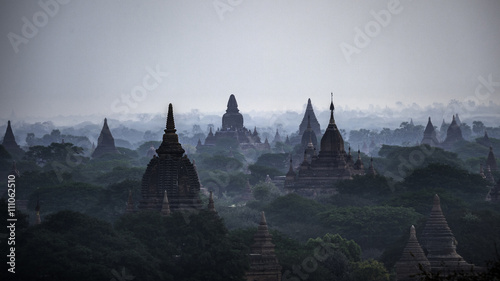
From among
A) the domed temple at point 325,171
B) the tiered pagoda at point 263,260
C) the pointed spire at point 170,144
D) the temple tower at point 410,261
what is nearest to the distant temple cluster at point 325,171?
the domed temple at point 325,171

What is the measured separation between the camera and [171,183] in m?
82.5

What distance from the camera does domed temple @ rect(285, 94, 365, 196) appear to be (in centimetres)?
12175

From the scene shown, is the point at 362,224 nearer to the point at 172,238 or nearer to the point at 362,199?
the point at 362,199

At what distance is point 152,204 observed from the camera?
271 ft

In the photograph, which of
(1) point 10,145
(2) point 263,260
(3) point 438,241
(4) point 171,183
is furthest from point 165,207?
(1) point 10,145

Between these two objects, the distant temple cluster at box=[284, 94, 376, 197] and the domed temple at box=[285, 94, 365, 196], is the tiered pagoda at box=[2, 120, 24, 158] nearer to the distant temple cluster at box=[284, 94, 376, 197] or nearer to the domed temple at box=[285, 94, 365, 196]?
the distant temple cluster at box=[284, 94, 376, 197]

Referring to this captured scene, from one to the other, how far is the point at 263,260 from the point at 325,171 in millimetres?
48512

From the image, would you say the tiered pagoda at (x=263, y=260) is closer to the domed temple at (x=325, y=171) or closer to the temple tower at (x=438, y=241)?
the temple tower at (x=438, y=241)

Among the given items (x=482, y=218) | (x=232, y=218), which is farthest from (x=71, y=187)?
(x=482, y=218)

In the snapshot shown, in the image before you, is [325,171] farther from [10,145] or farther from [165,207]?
[10,145]

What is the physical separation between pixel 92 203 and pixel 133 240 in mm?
34530

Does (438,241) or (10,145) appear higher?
(10,145)

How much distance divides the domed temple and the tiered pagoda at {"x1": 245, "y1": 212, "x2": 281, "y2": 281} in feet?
149

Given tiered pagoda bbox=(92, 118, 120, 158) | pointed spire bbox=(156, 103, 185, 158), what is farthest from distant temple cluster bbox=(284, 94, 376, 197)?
tiered pagoda bbox=(92, 118, 120, 158)
